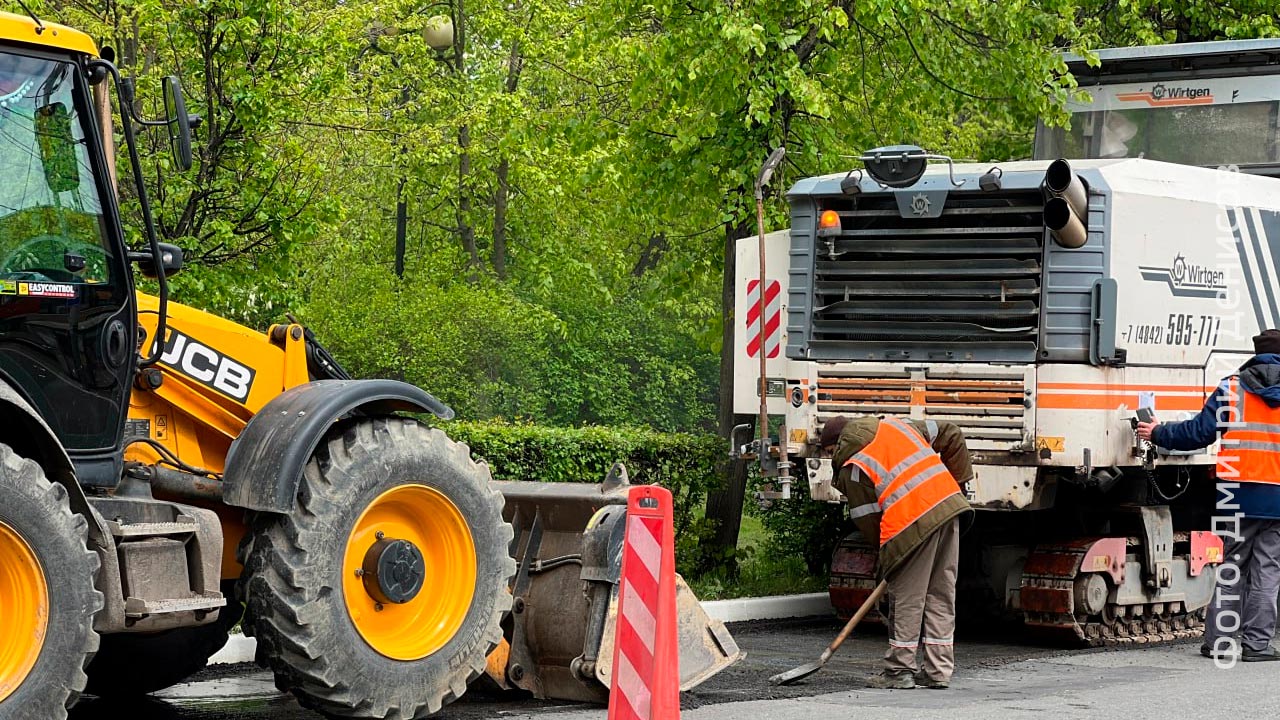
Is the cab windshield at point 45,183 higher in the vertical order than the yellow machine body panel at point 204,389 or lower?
higher

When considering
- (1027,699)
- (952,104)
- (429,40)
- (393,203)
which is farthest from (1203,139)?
(393,203)

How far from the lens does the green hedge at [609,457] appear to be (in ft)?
37.8

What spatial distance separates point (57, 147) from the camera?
20.9 feet

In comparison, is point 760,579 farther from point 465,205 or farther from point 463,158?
point 465,205

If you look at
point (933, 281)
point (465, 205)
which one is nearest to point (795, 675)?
point (933, 281)

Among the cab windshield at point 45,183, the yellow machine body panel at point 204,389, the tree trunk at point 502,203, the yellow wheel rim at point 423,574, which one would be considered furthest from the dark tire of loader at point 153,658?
the tree trunk at point 502,203

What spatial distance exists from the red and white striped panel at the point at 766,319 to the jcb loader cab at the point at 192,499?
3.63 metres

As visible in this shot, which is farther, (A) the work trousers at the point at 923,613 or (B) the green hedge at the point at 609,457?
(B) the green hedge at the point at 609,457

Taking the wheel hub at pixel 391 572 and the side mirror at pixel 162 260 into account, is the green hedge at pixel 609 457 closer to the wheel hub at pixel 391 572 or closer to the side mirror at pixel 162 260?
the wheel hub at pixel 391 572

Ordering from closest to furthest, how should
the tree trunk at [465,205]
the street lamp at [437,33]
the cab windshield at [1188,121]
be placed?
the cab windshield at [1188,121]
the street lamp at [437,33]
the tree trunk at [465,205]

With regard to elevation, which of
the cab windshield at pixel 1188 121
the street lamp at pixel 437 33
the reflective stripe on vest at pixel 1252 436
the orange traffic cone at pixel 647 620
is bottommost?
the orange traffic cone at pixel 647 620

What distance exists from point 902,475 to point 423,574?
2.79m

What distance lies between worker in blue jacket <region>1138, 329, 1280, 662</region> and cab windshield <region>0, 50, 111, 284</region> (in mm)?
6561

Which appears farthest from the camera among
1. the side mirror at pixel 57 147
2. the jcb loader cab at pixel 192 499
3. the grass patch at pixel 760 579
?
the grass patch at pixel 760 579
